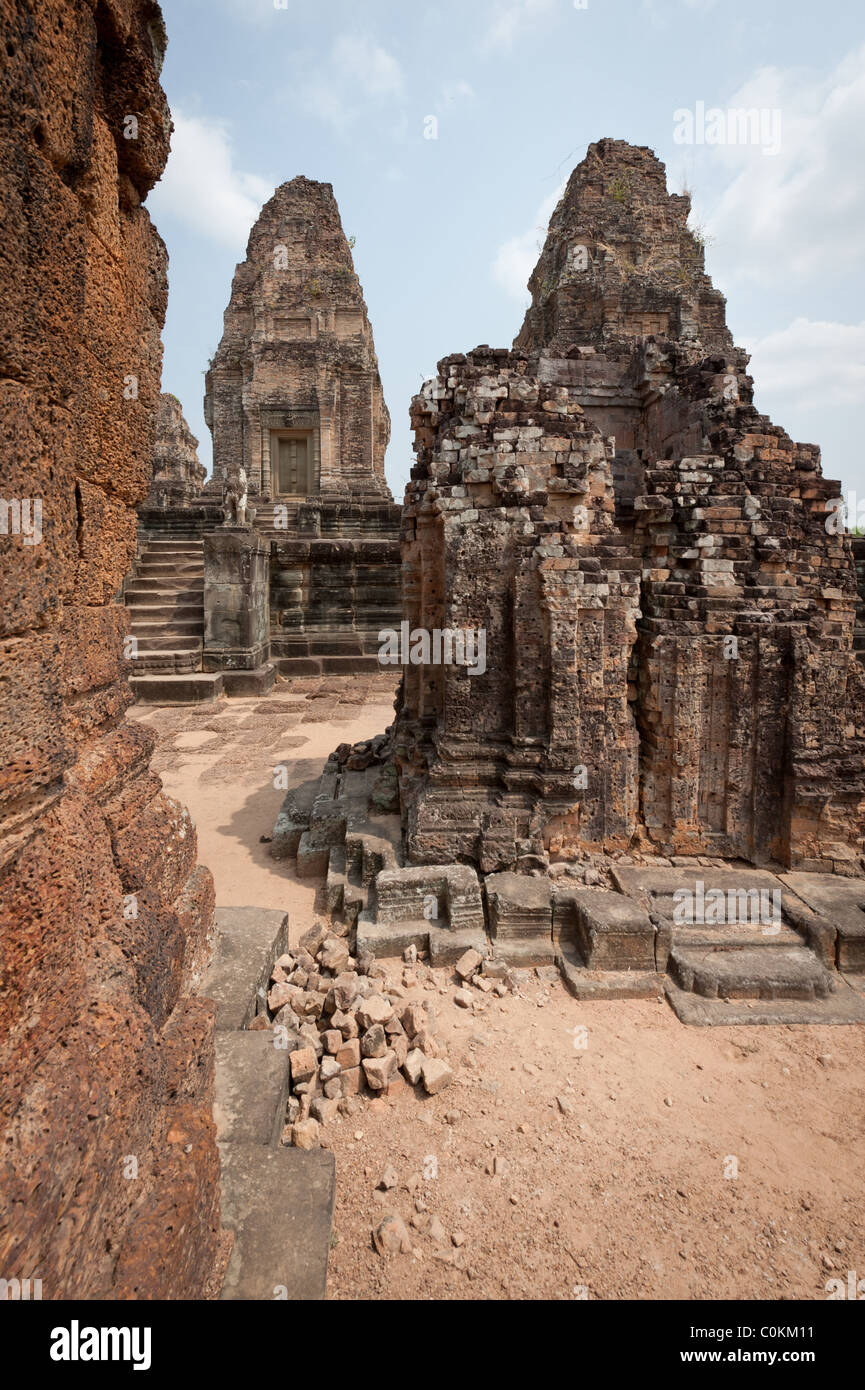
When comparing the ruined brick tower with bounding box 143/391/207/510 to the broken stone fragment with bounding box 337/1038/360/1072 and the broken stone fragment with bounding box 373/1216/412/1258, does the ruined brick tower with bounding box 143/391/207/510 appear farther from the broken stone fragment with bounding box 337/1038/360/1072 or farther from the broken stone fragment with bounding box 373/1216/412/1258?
the broken stone fragment with bounding box 373/1216/412/1258

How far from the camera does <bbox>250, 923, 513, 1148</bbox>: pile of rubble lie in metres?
3.01

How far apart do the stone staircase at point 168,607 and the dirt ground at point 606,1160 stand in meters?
10.2

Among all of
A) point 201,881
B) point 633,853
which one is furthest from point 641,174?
point 201,881

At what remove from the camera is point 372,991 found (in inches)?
143

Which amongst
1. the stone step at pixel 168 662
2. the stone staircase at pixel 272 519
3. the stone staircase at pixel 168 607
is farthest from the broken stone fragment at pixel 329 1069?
the stone staircase at pixel 272 519

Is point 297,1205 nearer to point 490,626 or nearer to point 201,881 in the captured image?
point 201,881

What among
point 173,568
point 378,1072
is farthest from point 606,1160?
point 173,568

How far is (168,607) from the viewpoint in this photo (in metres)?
13.8

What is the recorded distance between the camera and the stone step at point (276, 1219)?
1.99 metres

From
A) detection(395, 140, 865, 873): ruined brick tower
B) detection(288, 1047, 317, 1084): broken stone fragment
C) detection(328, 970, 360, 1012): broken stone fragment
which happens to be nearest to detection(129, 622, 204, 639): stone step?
detection(395, 140, 865, 873): ruined brick tower

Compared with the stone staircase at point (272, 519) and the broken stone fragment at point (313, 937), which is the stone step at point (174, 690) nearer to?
the stone staircase at point (272, 519)

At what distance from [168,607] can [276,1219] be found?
43.2ft

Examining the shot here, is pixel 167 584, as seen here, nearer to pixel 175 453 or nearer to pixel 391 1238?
pixel 175 453

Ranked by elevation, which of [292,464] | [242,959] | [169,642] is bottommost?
[242,959]
